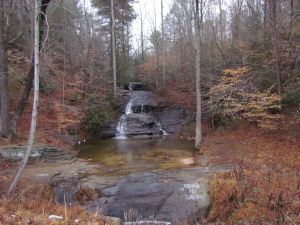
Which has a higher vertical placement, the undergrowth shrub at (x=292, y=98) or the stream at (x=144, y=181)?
the undergrowth shrub at (x=292, y=98)

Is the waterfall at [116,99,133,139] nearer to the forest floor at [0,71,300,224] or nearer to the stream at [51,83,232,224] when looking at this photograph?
the stream at [51,83,232,224]

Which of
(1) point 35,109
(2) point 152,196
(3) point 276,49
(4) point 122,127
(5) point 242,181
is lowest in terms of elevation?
(2) point 152,196

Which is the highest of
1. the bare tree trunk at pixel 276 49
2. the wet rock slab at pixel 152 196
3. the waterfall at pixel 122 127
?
the bare tree trunk at pixel 276 49

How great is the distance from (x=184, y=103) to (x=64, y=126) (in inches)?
409

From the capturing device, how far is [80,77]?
22016 mm

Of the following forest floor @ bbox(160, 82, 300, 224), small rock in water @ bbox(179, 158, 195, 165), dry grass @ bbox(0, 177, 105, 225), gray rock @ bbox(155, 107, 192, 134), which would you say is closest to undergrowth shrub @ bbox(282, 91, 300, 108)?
forest floor @ bbox(160, 82, 300, 224)

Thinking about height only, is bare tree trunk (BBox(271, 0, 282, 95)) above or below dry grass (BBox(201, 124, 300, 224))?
above

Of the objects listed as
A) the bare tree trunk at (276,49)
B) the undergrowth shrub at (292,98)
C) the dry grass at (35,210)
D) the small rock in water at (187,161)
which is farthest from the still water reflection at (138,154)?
the bare tree trunk at (276,49)

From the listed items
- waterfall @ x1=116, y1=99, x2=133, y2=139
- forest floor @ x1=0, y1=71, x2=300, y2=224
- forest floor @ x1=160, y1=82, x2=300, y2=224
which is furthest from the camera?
waterfall @ x1=116, y1=99, x2=133, y2=139

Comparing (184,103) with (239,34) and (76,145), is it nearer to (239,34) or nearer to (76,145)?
(239,34)

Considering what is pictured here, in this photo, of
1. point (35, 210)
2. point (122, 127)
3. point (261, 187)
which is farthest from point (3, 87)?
point (261, 187)

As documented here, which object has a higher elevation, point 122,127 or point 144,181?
point 122,127

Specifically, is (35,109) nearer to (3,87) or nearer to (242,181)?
(242,181)

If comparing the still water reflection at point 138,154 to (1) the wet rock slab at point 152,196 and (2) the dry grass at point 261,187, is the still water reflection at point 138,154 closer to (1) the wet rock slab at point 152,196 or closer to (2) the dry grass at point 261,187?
(1) the wet rock slab at point 152,196
